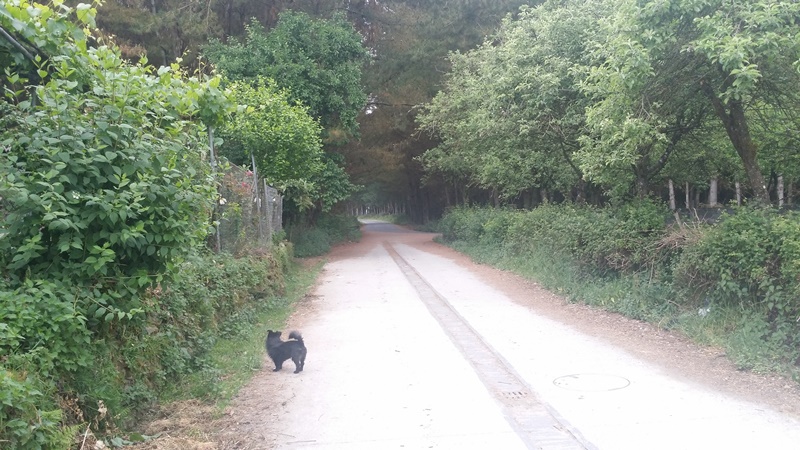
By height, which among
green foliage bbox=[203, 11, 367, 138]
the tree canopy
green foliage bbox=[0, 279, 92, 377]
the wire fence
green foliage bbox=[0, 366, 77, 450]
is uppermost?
green foliage bbox=[203, 11, 367, 138]

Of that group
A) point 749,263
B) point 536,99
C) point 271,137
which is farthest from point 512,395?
point 271,137

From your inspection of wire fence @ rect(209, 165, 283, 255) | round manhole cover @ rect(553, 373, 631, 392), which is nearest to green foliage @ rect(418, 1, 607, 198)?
wire fence @ rect(209, 165, 283, 255)

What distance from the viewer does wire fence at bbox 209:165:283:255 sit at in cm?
1135

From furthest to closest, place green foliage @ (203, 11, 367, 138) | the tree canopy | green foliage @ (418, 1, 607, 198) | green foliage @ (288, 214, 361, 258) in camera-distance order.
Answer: green foliage @ (288, 214, 361, 258)
green foliage @ (203, 11, 367, 138)
green foliage @ (418, 1, 607, 198)
the tree canopy

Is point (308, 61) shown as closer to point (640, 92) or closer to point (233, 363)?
point (640, 92)

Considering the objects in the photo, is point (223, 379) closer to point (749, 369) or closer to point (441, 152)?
point (749, 369)

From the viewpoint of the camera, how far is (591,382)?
6.89 m

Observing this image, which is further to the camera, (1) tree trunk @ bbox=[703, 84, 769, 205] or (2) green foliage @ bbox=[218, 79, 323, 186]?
(2) green foliage @ bbox=[218, 79, 323, 186]

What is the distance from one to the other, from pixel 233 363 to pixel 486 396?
3415 millimetres

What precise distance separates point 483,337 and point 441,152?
23.6m

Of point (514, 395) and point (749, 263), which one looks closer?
point (514, 395)

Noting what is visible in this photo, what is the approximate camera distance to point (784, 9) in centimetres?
830

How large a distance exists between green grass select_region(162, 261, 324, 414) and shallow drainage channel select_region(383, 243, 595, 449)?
2782mm

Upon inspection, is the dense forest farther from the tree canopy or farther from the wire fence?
the wire fence
